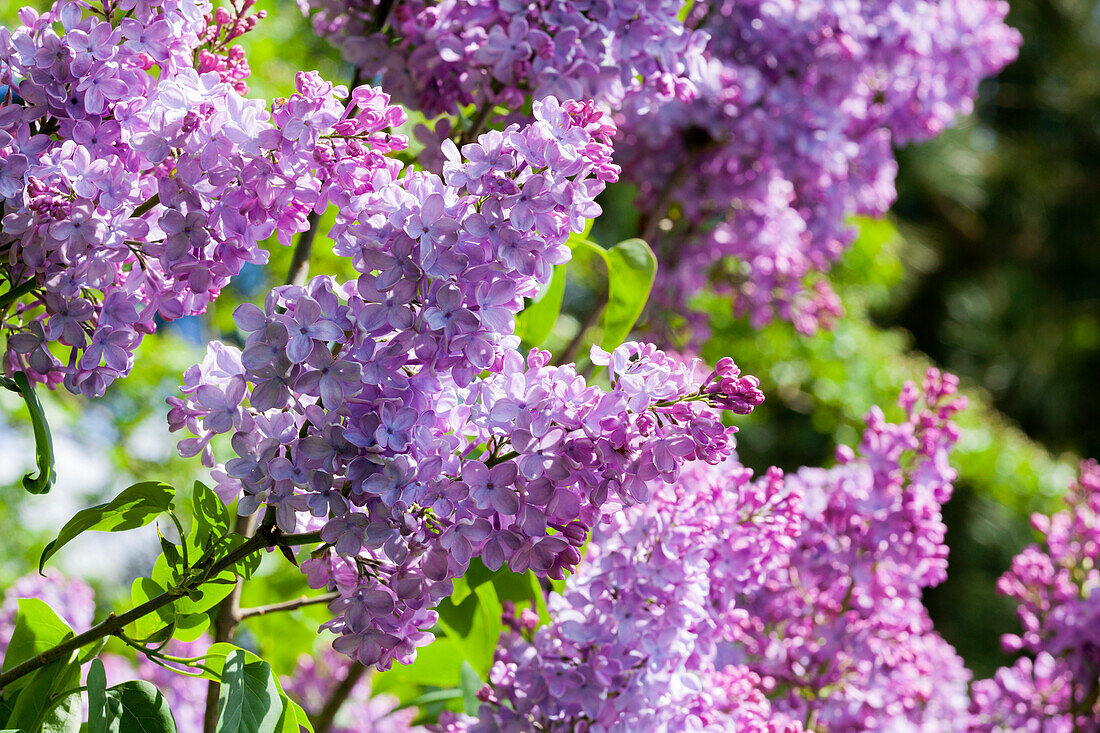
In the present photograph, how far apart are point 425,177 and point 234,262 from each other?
0.09 meters

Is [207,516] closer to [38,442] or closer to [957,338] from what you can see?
[38,442]

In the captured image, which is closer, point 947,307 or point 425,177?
point 425,177

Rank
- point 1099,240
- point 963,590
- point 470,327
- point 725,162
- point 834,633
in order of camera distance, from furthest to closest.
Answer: point 1099,240
point 963,590
point 725,162
point 834,633
point 470,327

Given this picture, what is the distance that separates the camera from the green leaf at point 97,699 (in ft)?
1.39

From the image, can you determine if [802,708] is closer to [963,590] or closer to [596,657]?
[596,657]

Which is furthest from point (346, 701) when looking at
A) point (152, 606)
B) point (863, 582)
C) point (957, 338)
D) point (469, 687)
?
point (957, 338)

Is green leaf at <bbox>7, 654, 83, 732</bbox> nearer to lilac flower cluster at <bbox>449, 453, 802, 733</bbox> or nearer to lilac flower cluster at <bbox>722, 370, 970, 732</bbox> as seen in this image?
lilac flower cluster at <bbox>449, 453, 802, 733</bbox>

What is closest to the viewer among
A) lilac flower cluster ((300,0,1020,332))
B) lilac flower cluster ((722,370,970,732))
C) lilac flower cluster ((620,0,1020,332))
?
lilac flower cluster ((300,0,1020,332))

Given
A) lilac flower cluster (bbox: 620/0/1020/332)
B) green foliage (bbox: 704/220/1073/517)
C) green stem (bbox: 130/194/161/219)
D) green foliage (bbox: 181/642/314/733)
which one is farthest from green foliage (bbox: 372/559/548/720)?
green foliage (bbox: 704/220/1073/517)

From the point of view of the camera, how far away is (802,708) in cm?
75

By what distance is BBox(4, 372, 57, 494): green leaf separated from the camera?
0.45 metres

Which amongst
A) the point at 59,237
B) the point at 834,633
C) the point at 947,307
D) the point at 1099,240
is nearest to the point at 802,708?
the point at 834,633

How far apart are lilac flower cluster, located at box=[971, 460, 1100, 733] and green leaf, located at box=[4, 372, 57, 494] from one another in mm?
703

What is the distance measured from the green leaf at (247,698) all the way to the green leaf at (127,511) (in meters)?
0.07
